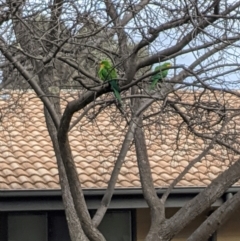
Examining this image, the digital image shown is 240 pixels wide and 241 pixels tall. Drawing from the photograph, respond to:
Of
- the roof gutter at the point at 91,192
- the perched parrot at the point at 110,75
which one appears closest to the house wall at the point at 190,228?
the roof gutter at the point at 91,192

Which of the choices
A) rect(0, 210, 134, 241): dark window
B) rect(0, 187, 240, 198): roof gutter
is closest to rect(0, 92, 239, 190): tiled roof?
rect(0, 187, 240, 198): roof gutter

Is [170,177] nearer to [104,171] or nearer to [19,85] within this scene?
[104,171]

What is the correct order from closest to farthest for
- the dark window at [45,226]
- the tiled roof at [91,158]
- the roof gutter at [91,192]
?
the roof gutter at [91,192], the tiled roof at [91,158], the dark window at [45,226]

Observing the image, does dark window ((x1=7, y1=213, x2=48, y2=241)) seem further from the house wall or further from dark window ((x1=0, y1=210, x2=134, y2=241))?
the house wall

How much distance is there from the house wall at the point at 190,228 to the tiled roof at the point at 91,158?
0.66 m

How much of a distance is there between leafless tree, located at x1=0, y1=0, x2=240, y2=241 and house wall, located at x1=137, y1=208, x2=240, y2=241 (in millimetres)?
2672

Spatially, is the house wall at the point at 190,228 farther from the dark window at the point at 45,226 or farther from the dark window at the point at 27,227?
the dark window at the point at 27,227

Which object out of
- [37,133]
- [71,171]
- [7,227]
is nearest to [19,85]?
[71,171]

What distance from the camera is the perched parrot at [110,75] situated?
6.24 m

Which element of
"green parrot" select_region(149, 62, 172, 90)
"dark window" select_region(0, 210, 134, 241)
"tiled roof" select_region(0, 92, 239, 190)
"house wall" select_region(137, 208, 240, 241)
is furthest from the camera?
"house wall" select_region(137, 208, 240, 241)

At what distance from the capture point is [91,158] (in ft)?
35.8

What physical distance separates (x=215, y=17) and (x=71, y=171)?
2.14 metres

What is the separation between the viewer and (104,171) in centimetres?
1034

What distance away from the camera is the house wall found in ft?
34.9
